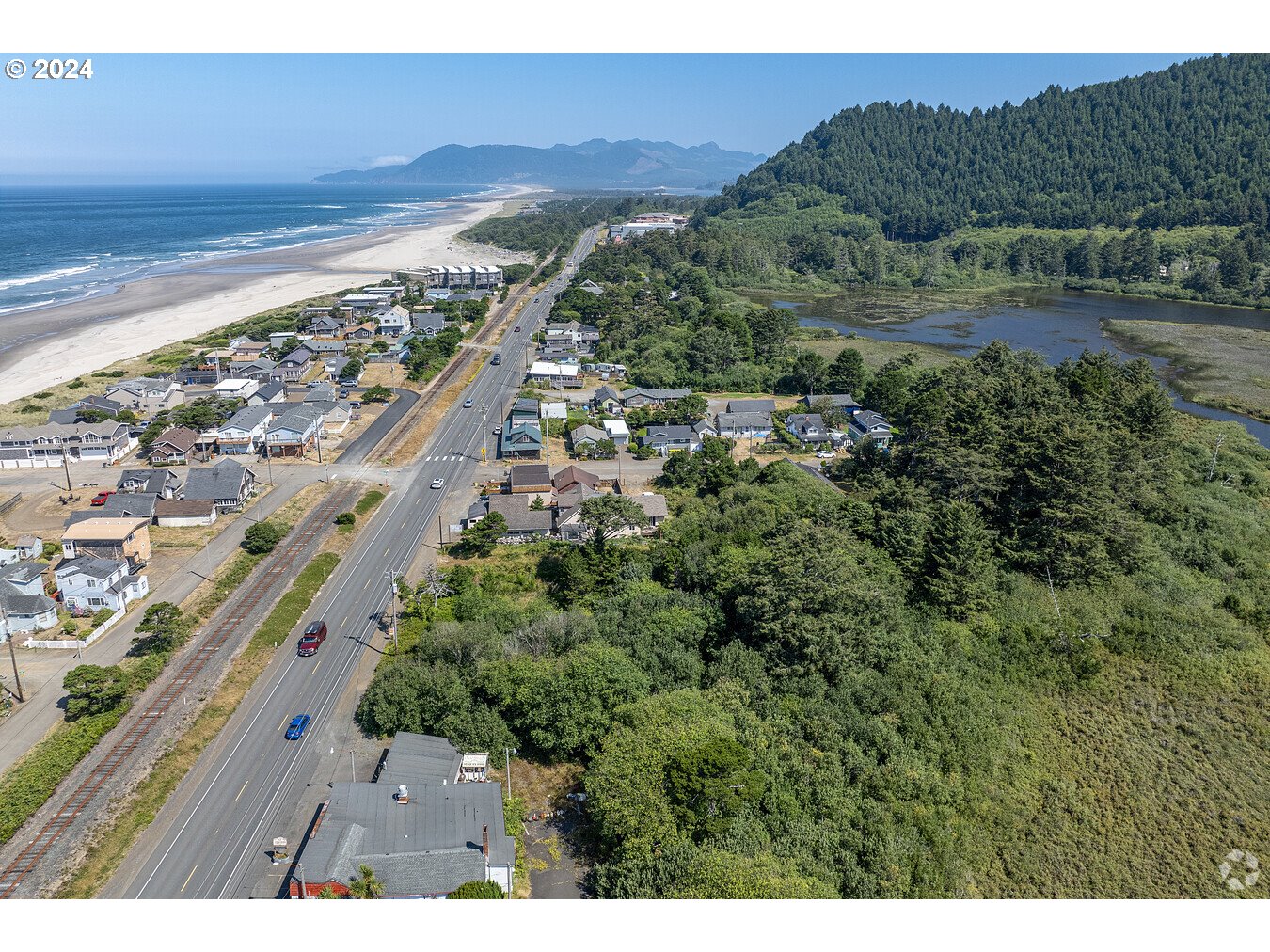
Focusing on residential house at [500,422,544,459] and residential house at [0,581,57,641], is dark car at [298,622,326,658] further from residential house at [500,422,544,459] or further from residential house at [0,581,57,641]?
residential house at [500,422,544,459]

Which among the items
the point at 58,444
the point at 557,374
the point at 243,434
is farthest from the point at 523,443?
the point at 58,444

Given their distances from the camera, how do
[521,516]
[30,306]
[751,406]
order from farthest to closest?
[30,306] → [751,406] → [521,516]

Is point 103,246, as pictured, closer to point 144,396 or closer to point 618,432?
point 144,396

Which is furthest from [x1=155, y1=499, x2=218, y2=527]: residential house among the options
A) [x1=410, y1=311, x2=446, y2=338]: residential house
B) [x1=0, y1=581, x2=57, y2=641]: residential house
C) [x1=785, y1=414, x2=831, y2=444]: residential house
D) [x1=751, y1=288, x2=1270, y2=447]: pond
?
[x1=751, y1=288, x2=1270, y2=447]: pond

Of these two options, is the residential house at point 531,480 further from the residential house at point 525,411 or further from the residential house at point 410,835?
the residential house at point 410,835

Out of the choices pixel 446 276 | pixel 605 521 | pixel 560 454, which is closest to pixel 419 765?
pixel 605 521
